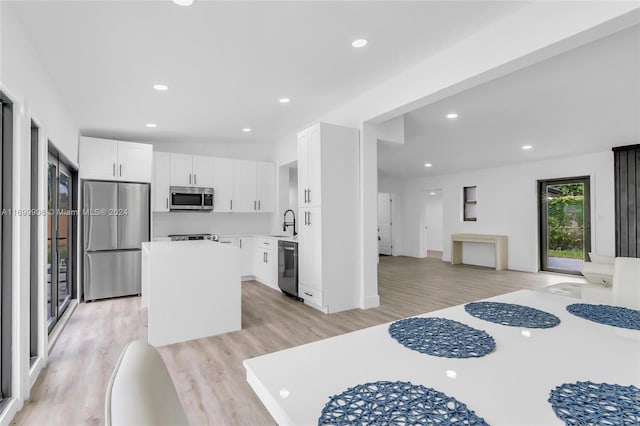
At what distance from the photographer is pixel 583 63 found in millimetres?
3002

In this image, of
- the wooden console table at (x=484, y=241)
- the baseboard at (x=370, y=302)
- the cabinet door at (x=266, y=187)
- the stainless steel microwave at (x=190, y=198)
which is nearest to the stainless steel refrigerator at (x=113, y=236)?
the stainless steel microwave at (x=190, y=198)

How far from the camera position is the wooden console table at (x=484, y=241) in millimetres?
7391

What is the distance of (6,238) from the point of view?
6.75 ft

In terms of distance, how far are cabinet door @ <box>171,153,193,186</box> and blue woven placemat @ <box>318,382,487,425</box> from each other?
531 cm

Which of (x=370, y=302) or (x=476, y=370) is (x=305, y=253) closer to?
(x=370, y=302)

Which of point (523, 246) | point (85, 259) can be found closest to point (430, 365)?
point (85, 259)

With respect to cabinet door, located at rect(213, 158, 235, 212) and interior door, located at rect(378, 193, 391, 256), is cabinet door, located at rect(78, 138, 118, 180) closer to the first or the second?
cabinet door, located at rect(213, 158, 235, 212)

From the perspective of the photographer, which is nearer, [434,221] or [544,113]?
[544,113]

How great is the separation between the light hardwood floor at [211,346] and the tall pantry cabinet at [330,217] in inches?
12.0

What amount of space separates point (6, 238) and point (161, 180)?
336 cm

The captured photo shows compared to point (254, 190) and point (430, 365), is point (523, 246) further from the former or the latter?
point (430, 365)

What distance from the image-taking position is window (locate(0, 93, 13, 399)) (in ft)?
6.66

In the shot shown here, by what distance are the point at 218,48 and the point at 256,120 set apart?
6.86 feet

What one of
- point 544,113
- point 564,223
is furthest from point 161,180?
point 564,223
